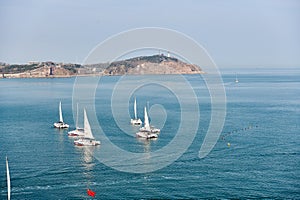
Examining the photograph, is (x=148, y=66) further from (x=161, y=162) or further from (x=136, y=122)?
(x=161, y=162)

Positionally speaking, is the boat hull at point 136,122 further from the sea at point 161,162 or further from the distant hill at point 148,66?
the distant hill at point 148,66

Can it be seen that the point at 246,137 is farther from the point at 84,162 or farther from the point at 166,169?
the point at 84,162

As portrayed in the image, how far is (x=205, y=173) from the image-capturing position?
26.3 meters

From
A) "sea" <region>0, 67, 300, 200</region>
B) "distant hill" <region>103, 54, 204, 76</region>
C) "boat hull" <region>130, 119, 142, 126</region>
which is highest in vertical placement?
"distant hill" <region>103, 54, 204, 76</region>

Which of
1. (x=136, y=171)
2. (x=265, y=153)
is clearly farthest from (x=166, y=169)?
(x=265, y=153)

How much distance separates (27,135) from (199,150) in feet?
50.1

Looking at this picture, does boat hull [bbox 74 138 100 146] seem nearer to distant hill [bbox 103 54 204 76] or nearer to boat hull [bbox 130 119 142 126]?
boat hull [bbox 130 119 142 126]

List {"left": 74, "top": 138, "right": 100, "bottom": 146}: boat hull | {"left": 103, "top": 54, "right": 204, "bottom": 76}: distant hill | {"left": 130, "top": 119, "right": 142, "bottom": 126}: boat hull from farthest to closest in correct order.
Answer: {"left": 103, "top": 54, "right": 204, "bottom": 76}: distant hill < {"left": 130, "top": 119, "right": 142, "bottom": 126}: boat hull < {"left": 74, "top": 138, "right": 100, "bottom": 146}: boat hull

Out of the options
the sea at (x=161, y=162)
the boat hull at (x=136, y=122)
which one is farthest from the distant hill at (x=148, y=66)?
the sea at (x=161, y=162)

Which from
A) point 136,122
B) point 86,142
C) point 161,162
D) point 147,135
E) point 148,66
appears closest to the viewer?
point 161,162

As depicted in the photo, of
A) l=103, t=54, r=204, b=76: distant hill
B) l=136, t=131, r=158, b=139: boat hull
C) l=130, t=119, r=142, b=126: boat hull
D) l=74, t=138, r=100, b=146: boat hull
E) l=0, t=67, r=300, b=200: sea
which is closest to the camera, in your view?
l=0, t=67, r=300, b=200: sea

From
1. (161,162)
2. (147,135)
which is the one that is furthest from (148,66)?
(161,162)

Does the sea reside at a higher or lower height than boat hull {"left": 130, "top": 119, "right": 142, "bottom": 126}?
lower

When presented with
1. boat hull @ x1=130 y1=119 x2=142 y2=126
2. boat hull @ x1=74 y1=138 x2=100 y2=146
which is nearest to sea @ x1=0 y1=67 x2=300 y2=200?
boat hull @ x1=74 y1=138 x2=100 y2=146
